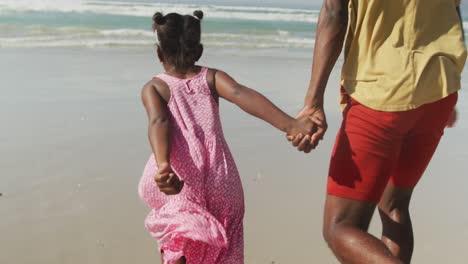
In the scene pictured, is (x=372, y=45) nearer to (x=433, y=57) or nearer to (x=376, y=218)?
(x=433, y=57)

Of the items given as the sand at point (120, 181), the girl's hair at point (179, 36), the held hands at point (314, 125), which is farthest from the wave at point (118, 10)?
the held hands at point (314, 125)

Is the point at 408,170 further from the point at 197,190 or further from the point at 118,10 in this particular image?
the point at 118,10

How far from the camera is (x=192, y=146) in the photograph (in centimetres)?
244

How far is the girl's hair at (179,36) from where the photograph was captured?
8.13 feet

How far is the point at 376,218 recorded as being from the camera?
3.96 m

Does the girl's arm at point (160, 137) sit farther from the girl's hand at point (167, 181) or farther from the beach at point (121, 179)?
the beach at point (121, 179)

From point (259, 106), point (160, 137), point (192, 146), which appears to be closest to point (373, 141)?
point (259, 106)

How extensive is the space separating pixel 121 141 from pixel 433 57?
3.44 meters

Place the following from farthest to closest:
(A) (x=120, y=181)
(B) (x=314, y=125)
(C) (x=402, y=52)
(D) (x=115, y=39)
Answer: (D) (x=115, y=39)
(A) (x=120, y=181)
(B) (x=314, y=125)
(C) (x=402, y=52)

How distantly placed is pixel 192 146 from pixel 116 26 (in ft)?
46.1

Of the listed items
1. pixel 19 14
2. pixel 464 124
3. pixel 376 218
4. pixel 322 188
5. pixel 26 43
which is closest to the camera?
pixel 376 218

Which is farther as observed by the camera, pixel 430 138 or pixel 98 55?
pixel 98 55

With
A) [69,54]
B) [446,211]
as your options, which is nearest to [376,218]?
[446,211]

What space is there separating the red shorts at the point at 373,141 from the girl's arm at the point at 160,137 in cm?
59
